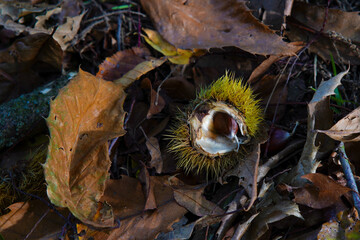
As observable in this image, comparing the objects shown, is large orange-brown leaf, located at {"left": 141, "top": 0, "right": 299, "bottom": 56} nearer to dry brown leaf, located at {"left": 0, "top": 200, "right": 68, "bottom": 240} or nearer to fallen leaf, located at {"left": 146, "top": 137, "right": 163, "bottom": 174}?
fallen leaf, located at {"left": 146, "top": 137, "right": 163, "bottom": 174}

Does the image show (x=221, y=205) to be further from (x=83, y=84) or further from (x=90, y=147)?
(x=83, y=84)

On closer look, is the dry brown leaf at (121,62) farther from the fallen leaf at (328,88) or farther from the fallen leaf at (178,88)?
the fallen leaf at (328,88)

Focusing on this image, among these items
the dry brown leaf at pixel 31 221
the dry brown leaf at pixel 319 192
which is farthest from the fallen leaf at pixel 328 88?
the dry brown leaf at pixel 31 221

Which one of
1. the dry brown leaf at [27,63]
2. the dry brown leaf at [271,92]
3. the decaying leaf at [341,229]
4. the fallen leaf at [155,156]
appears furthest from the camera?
the dry brown leaf at [27,63]

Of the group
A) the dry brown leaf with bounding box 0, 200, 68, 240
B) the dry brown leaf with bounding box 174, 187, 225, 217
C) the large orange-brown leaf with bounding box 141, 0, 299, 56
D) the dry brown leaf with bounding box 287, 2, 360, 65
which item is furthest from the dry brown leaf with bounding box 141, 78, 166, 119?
the dry brown leaf with bounding box 287, 2, 360, 65

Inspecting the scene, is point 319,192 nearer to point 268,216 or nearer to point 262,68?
point 268,216

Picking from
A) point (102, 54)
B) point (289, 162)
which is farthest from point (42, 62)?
point (289, 162)
